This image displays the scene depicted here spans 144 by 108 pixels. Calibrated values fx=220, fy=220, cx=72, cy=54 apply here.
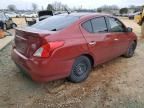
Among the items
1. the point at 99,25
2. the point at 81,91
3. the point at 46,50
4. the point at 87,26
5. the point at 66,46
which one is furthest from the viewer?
the point at 99,25

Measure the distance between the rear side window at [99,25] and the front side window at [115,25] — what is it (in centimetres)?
28

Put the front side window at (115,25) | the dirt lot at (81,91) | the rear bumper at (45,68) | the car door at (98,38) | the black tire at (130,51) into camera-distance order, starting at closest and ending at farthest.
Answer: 1. the dirt lot at (81,91)
2. the rear bumper at (45,68)
3. the car door at (98,38)
4. the front side window at (115,25)
5. the black tire at (130,51)

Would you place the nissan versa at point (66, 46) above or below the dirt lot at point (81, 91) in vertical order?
above

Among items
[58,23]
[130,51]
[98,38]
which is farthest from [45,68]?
[130,51]

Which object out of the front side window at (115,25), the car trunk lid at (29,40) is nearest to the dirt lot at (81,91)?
the car trunk lid at (29,40)

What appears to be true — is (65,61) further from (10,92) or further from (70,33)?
(10,92)

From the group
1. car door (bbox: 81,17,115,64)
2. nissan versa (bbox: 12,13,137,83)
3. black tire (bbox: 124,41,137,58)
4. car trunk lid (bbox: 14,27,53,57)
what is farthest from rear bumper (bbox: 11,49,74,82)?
black tire (bbox: 124,41,137,58)

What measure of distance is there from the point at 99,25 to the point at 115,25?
810 mm

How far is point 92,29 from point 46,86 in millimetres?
1665

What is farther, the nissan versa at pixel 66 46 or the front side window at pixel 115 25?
the front side window at pixel 115 25

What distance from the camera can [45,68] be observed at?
4113mm

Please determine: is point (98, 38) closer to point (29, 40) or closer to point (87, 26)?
point (87, 26)

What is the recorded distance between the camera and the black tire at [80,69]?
4.72 meters

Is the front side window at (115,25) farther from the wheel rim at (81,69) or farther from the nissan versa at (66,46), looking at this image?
the wheel rim at (81,69)
